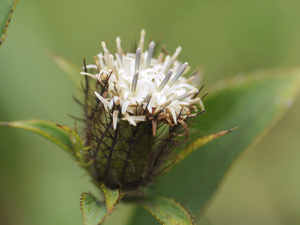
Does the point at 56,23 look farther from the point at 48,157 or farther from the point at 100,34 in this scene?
the point at 48,157

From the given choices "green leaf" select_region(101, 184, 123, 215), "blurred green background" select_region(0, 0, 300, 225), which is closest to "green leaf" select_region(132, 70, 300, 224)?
"blurred green background" select_region(0, 0, 300, 225)

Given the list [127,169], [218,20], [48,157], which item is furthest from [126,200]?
[218,20]

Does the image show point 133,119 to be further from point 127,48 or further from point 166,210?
point 127,48

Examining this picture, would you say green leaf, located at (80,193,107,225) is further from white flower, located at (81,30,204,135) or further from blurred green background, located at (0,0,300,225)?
blurred green background, located at (0,0,300,225)

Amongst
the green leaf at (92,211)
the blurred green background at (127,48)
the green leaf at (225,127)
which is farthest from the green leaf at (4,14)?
the blurred green background at (127,48)

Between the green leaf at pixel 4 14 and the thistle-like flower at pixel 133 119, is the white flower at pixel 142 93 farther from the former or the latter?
the green leaf at pixel 4 14

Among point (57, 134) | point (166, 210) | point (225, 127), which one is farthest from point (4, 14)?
point (225, 127)
